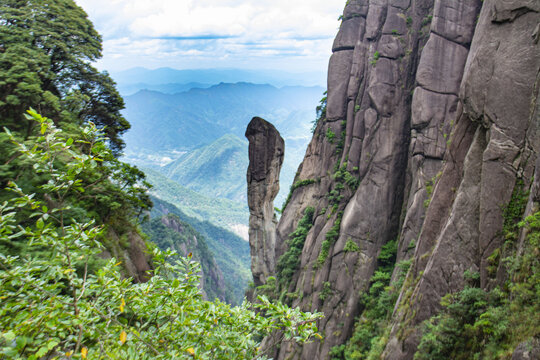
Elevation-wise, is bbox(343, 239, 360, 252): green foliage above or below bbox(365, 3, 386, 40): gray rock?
below

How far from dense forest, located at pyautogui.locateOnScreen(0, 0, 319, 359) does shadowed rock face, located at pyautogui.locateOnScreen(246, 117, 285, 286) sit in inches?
710

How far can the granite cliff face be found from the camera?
11.2 metres

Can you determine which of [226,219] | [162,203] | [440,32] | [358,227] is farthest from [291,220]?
[226,219]

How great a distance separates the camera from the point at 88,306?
4066 millimetres

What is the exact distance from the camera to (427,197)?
19.1 metres

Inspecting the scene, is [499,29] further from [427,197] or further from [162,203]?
[162,203]

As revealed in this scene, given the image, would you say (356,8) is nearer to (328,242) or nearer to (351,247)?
(328,242)

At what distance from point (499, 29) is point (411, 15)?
13.6 metres

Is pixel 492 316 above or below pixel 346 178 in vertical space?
below

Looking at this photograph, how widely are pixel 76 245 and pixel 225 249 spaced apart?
144037 mm

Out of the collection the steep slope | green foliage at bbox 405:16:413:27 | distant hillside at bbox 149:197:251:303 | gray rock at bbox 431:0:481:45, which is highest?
green foliage at bbox 405:16:413:27

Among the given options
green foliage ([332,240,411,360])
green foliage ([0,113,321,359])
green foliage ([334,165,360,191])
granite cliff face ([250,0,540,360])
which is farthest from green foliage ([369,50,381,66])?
green foliage ([0,113,321,359])

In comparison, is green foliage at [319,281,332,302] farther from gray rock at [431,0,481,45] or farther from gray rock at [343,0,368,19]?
gray rock at [343,0,368,19]

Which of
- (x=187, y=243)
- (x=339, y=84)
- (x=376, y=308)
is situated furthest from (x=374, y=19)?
(x=187, y=243)
